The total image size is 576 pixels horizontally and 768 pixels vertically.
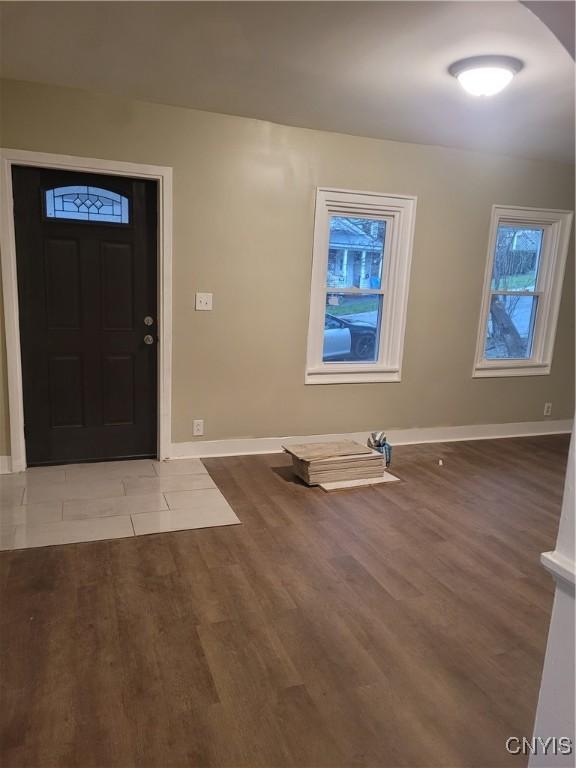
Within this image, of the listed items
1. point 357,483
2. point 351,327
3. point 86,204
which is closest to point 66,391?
point 86,204

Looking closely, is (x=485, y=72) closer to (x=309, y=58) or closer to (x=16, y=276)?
(x=309, y=58)

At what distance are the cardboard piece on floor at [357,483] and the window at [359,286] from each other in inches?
36.9

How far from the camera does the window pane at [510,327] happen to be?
16.4 ft

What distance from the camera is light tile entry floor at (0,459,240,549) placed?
285cm

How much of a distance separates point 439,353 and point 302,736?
3.64 m

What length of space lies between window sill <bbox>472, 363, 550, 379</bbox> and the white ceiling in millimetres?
2013

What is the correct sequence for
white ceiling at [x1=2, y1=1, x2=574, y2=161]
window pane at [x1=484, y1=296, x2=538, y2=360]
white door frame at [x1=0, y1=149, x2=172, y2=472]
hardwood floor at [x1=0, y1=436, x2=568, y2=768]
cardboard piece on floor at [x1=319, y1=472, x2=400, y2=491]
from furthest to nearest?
window pane at [x1=484, y1=296, x2=538, y2=360] → cardboard piece on floor at [x1=319, y1=472, x2=400, y2=491] → white door frame at [x1=0, y1=149, x2=172, y2=472] → white ceiling at [x1=2, y1=1, x2=574, y2=161] → hardwood floor at [x1=0, y1=436, x2=568, y2=768]

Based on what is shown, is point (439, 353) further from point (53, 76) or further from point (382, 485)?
point (53, 76)

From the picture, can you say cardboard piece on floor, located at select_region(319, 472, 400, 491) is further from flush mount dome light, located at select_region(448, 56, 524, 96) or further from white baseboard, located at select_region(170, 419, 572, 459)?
flush mount dome light, located at select_region(448, 56, 524, 96)

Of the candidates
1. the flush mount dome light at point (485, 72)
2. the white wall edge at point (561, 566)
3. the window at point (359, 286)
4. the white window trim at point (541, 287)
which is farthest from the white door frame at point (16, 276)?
the white wall edge at point (561, 566)

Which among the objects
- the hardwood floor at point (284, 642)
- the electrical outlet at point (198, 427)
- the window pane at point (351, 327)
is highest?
the window pane at point (351, 327)

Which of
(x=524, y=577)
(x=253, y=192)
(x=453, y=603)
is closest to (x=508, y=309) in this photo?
(x=253, y=192)

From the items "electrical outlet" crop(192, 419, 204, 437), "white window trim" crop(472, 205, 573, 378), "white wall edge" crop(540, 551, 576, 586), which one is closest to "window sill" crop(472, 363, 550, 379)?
"white window trim" crop(472, 205, 573, 378)

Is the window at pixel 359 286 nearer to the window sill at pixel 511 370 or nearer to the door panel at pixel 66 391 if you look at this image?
the window sill at pixel 511 370
